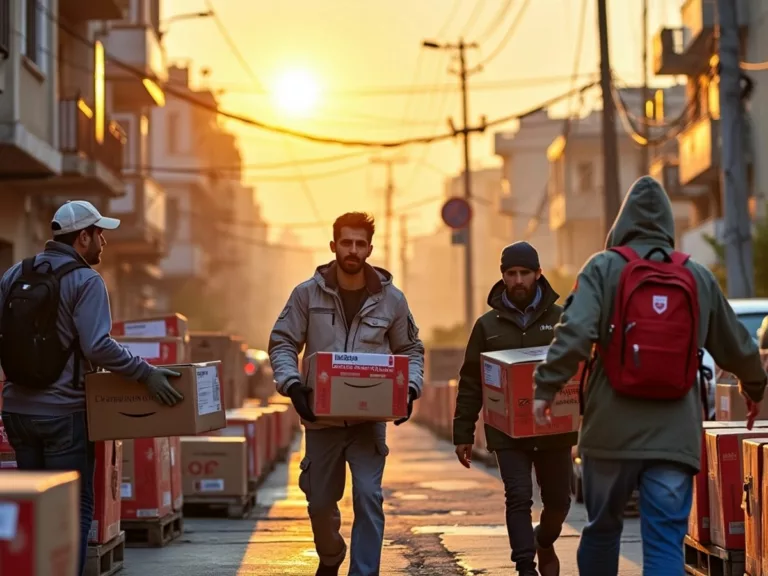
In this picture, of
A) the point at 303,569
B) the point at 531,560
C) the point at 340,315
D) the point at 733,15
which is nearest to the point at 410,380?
the point at 340,315

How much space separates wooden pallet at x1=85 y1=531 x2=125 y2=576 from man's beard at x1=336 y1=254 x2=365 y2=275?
2.52 metres

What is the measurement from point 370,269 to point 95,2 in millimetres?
17567

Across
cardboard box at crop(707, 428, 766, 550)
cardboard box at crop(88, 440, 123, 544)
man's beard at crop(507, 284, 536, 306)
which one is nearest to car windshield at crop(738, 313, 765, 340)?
cardboard box at crop(707, 428, 766, 550)

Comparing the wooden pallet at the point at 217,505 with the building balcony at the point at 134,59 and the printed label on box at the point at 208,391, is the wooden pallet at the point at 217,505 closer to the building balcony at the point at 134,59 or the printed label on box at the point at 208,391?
the printed label on box at the point at 208,391

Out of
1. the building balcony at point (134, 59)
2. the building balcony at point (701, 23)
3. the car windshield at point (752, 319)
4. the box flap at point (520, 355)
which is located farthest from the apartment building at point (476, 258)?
the box flap at point (520, 355)

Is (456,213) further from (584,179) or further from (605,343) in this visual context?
(584,179)

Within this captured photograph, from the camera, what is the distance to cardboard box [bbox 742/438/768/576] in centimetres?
809

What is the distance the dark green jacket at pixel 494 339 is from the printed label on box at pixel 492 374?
0.49 ft

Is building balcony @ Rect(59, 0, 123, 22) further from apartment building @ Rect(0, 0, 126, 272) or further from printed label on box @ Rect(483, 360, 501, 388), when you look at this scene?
printed label on box @ Rect(483, 360, 501, 388)

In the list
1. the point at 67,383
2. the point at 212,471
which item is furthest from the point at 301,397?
the point at 212,471

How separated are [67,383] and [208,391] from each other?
0.83 metres

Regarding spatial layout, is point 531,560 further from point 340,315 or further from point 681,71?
point 681,71

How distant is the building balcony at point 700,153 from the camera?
136 ft

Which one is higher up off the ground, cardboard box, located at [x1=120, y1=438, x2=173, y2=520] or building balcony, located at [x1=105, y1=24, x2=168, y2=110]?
building balcony, located at [x1=105, y1=24, x2=168, y2=110]
